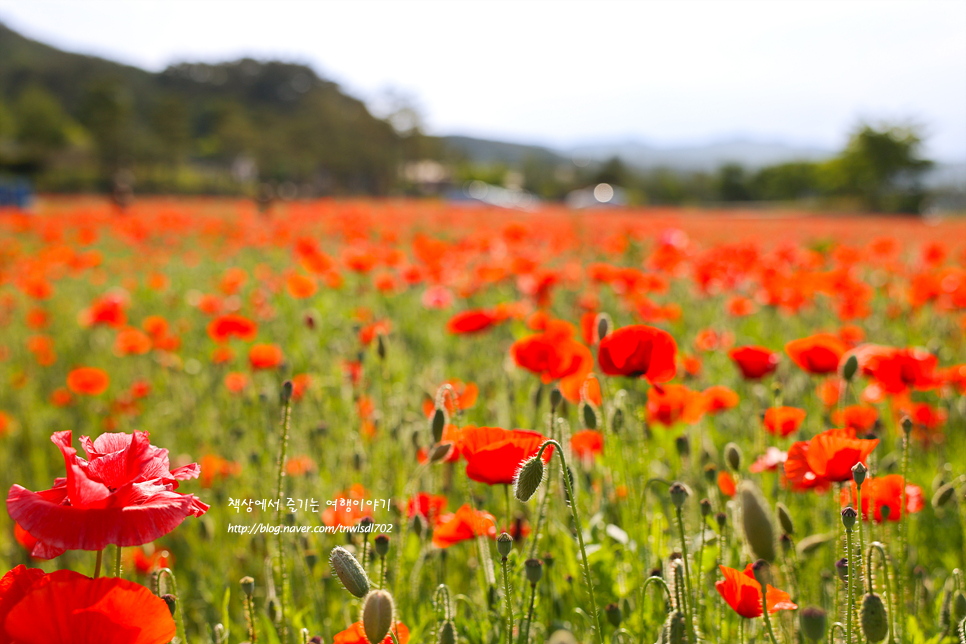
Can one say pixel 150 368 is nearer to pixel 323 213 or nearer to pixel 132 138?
pixel 323 213

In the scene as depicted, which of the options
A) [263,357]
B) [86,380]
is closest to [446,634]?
[263,357]

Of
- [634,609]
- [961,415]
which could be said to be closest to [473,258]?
[961,415]

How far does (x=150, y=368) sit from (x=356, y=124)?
168 ft

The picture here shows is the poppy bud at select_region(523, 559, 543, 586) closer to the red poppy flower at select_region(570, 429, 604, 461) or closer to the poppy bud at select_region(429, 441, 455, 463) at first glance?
the poppy bud at select_region(429, 441, 455, 463)

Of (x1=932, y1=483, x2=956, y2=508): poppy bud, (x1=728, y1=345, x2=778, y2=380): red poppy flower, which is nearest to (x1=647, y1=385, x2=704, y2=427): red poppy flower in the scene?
(x1=728, y1=345, x2=778, y2=380): red poppy flower

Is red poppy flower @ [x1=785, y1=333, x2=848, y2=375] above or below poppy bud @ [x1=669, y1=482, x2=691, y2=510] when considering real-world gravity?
above

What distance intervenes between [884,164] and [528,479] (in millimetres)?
48451

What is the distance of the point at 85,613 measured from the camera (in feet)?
2.20

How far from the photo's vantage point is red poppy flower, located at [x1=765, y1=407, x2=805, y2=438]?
1579mm

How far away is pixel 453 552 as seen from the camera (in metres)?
1.95

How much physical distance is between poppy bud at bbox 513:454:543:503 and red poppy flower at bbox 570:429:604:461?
0.77 meters

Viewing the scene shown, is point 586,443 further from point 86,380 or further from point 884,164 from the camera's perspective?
point 884,164

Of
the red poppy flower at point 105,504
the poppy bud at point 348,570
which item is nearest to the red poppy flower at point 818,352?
the poppy bud at point 348,570

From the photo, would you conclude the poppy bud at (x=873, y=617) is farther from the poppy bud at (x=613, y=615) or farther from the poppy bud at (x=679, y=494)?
the poppy bud at (x=613, y=615)
